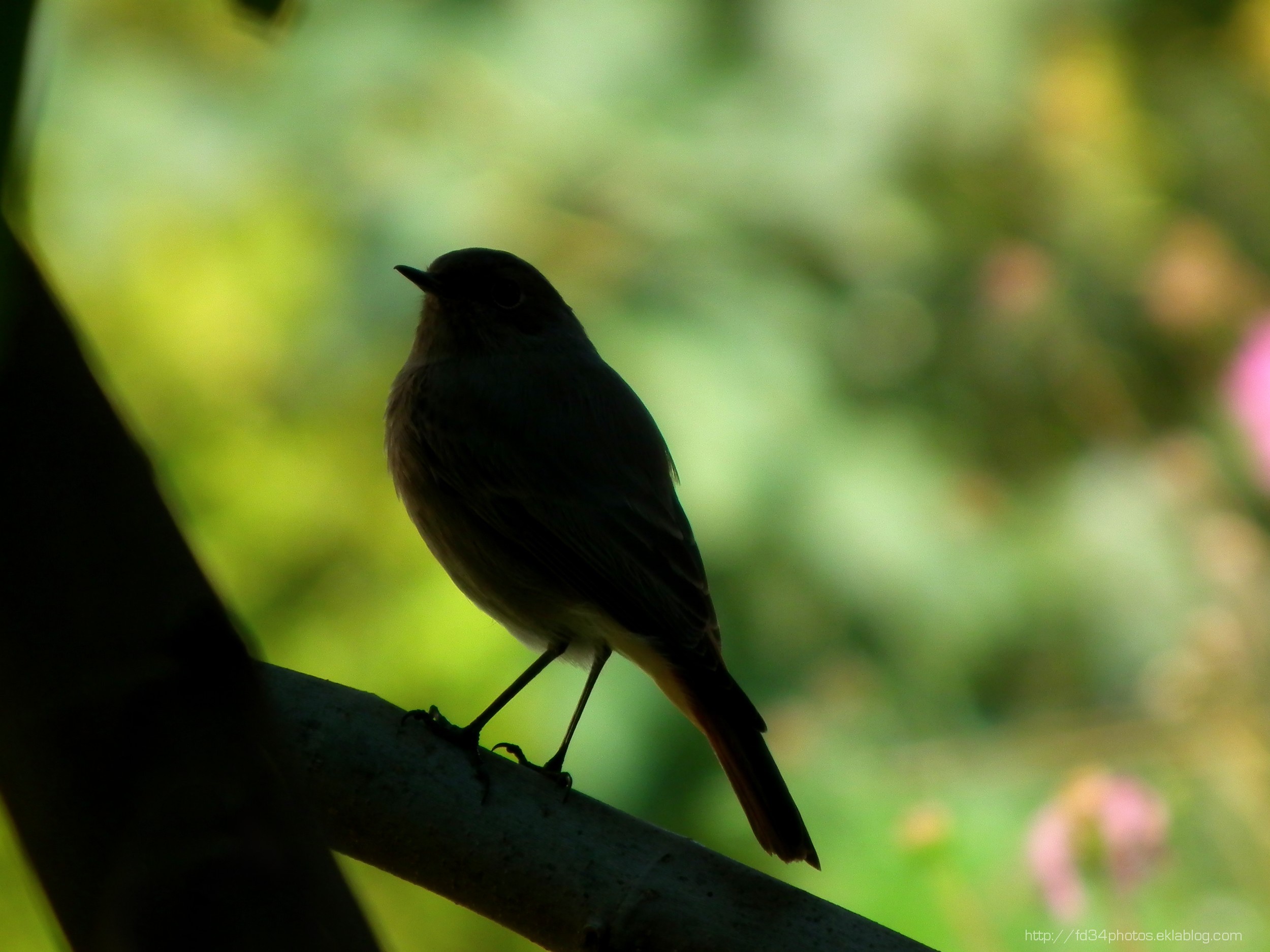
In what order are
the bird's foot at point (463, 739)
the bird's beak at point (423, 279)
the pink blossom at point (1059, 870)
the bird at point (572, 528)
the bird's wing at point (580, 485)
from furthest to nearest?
the bird's beak at point (423, 279) < the pink blossom at point (1059, 870) < the bird's wing at point (580, 485) < the bird at point (572, 528) < the bird's foot at point (463, 739)

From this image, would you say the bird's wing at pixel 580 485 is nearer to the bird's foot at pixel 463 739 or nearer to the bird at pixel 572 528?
the bird at pixel 572 528

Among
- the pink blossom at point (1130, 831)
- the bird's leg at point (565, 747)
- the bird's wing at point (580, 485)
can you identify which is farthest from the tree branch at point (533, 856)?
the pink blossom at point (1130, 831)

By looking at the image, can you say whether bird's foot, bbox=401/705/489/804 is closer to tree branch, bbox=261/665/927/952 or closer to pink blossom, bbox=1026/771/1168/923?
tree branch, bbox=261/665/927/952

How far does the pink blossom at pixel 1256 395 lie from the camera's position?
13.5ft

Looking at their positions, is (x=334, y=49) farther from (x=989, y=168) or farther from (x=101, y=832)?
(x=101, y=832)

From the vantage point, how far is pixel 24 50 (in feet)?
1.79

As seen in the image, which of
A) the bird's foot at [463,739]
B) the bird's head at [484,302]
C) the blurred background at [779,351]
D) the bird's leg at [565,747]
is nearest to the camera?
the bird's foot at [463,739]

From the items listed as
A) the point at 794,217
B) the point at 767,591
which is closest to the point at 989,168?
the point at 794,217

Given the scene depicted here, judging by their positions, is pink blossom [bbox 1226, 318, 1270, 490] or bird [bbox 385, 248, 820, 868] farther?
pink blossom [bbox 1226, 318, 1270, 490]

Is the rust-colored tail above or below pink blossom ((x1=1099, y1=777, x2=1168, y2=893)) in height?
below

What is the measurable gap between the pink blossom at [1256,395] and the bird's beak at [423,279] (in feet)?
8.06

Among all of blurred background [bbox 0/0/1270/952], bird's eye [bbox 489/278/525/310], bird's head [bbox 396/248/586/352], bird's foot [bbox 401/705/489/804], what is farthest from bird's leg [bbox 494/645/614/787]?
bird's eye [bbox 489/278/525/310]

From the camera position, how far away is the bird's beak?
10.1ft

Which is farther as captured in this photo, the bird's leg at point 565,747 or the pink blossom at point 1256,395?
Result: the pink blossom at point 1256,395
